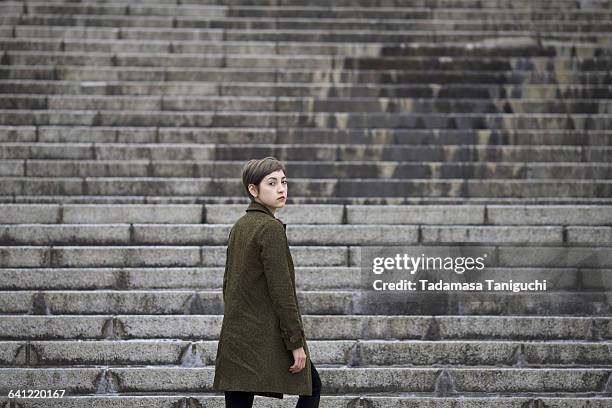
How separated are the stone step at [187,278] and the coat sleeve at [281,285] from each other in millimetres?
2886

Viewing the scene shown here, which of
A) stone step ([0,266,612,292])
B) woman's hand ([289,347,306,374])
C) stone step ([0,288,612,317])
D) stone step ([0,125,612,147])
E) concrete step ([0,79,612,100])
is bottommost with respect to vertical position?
woman's hand ([289,347,306,374])

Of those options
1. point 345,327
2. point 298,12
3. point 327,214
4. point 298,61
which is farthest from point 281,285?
point 298,12

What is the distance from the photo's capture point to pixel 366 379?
6.00 metres

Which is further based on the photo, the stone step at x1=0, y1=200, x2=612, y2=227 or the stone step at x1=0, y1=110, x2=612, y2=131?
the stone step at x1=0, y1=110, x2=612, y2=131

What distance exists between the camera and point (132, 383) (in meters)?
5.98

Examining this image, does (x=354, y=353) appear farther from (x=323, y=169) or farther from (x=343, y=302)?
(x=323, y=169)

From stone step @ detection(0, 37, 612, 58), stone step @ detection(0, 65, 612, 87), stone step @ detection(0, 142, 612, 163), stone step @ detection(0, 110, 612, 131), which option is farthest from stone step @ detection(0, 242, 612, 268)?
stone step @ detection(0, 37, 612, 58)

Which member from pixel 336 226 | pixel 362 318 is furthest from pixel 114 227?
pixel 362 318

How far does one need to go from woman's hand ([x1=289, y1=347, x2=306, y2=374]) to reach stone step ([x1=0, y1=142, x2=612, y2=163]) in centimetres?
507

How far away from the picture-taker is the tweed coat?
4.12 m

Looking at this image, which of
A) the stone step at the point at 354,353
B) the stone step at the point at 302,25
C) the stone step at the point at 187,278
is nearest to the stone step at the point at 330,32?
the stone step at the point at 302,25

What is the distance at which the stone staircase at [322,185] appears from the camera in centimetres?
620

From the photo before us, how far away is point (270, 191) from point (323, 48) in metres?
7.02

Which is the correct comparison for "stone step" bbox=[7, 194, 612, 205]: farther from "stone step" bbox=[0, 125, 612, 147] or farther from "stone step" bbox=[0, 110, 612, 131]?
"stone step" bbox=[0, 110, 612, 131]
